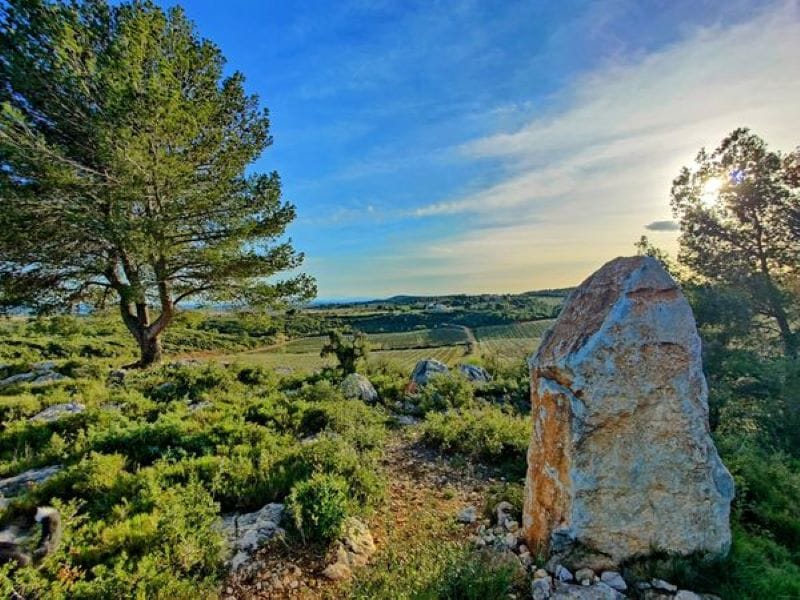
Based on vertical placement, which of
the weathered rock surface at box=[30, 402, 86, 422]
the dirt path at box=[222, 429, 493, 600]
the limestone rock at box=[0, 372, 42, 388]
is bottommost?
the dirt path at box=[222, 429, 493, 600]

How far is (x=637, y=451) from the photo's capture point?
12.3 feet

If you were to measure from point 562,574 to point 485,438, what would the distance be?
370 cm

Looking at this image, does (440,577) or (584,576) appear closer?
(440,577)

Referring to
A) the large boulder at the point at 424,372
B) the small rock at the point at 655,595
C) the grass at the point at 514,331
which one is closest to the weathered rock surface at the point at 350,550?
the small rock at the point at 655,595

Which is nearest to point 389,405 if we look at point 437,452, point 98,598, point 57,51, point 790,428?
point 437,452

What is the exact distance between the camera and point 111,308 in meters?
14.8

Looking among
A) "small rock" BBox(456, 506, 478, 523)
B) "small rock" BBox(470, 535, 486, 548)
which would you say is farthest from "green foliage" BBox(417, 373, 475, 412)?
"small rock" BBox(470, 535, 486, 548)

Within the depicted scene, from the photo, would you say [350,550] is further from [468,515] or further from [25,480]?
[25,480]

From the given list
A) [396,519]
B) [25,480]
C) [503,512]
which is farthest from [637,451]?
[25,480]

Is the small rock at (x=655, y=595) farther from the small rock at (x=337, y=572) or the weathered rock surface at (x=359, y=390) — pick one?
the weathered rock surface at (x=359, y=390)

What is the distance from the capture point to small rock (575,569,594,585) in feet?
11.6

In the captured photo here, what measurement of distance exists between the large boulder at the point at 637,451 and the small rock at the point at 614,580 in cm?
10

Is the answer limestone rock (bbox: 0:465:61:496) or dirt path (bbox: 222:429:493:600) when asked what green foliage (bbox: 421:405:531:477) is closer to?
dirt path (bbox: 222:429:493:600)

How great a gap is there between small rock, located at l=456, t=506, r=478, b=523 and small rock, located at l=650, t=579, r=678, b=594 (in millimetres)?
2038
